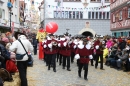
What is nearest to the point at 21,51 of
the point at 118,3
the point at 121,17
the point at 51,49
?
the point at 51,49

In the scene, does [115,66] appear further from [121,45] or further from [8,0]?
[8,0]

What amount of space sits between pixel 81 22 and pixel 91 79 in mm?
31659

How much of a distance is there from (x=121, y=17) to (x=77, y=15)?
46.9 ft

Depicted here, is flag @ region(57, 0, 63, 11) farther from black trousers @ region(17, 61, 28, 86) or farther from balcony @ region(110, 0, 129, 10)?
black trousers @ region(17, 61, 28, 86)

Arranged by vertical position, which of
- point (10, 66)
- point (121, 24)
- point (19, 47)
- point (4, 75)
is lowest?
point (4, 75)

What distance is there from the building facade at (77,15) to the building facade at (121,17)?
29.4ft

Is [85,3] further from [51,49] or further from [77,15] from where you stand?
[51,49]

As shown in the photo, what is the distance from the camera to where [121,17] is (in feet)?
94.1

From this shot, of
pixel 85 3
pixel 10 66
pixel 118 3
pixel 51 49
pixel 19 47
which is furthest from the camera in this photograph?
pixel 85 3

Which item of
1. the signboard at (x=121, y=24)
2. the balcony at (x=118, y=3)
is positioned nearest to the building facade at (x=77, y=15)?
the balcony at (x=118, y=3)

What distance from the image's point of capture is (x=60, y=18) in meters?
42.0

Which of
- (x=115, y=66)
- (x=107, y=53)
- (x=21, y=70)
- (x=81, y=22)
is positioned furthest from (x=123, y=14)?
(x=21, y=70)

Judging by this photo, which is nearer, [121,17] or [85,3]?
[121,17]

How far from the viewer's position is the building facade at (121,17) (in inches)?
1028
